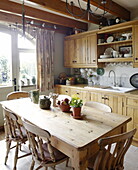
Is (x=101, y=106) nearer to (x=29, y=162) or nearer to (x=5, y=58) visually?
(x=29, y=162)

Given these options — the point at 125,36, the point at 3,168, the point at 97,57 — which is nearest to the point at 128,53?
the point at 125,36

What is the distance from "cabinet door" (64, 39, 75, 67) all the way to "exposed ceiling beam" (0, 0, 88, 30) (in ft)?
1.59

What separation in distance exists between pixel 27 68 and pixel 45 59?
0.53m

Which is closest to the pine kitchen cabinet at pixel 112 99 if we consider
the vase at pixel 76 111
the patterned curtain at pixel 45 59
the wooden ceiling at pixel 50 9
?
the patterned curtain at pixel 45 59

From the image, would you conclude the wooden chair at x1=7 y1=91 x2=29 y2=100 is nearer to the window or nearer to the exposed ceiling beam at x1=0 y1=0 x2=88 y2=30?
the window

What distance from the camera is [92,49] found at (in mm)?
3732

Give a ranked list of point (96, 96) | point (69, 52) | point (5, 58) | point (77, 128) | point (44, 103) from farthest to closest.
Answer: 1. point (69, 52)
2. point (5, 58)
3. point (96, 96)
4. point (44, 103)
5. point (77, 128)

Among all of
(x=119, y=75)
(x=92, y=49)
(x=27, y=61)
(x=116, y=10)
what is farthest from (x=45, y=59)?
(x=116, y=10)

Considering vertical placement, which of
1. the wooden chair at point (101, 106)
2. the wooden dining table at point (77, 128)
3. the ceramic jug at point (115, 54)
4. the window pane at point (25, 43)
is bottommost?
the wooden dining table at point (77, 128)

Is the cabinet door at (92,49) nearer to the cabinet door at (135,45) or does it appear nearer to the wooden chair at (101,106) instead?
the cabinet door at (135,45)

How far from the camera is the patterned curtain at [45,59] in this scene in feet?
12.6

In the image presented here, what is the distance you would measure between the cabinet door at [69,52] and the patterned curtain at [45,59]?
1.50 ft

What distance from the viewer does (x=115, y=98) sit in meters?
3.06

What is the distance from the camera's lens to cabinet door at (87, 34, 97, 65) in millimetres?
3670
